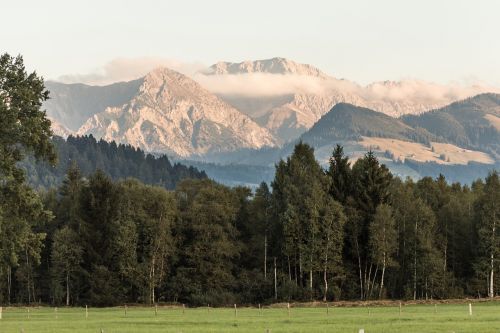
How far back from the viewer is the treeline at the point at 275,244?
4515 inches

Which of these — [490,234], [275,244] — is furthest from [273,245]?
[490,234]

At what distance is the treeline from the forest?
18 centimetres

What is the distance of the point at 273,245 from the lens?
124688 millimetres

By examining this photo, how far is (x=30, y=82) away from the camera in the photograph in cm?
6125

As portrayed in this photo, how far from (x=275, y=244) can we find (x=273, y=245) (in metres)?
0.90

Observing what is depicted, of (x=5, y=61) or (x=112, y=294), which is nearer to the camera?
(x=5, y=61)

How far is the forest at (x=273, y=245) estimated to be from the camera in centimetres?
11462

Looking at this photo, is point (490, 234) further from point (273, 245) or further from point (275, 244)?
point (273, 245)

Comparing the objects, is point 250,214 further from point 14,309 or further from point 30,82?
point 30,82

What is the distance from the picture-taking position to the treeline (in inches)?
4515

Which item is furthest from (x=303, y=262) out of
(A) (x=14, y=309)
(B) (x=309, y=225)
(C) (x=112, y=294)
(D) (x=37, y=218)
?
(D) (x=37, y=218)

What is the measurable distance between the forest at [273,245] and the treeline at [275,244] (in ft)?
0.60

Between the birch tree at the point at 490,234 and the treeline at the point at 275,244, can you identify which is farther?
the treeline at the point at 275,244

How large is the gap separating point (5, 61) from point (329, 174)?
240ft
